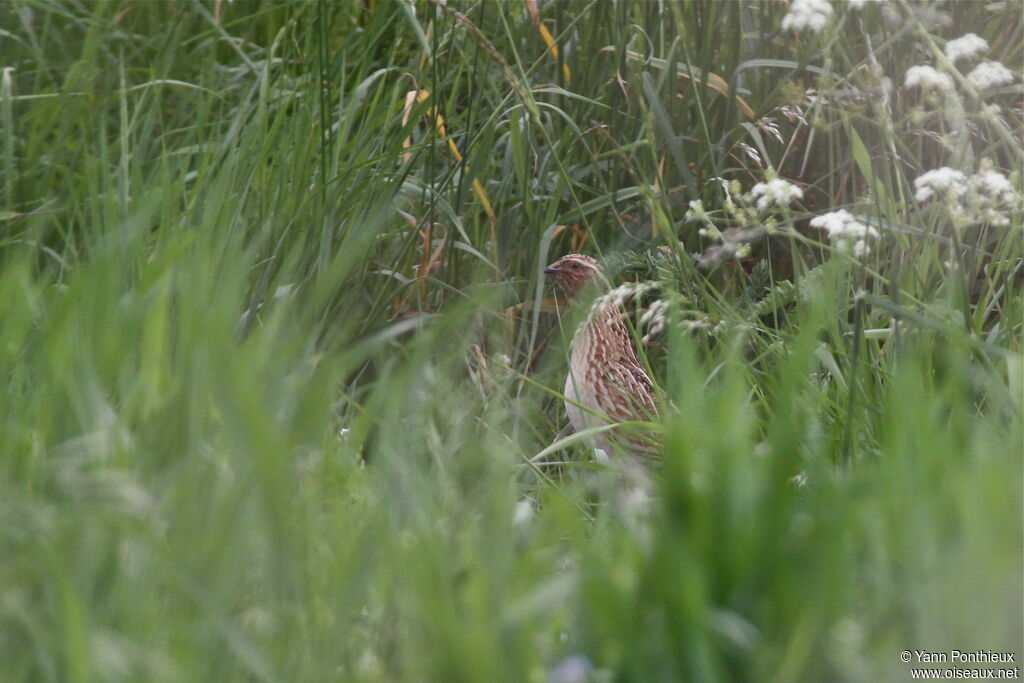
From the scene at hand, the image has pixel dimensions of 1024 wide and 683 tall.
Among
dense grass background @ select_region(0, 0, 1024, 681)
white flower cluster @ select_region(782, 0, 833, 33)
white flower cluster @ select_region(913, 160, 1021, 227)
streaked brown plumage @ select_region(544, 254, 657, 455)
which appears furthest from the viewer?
streaked brown plumage @ select_region(544, 254, 657, 455)

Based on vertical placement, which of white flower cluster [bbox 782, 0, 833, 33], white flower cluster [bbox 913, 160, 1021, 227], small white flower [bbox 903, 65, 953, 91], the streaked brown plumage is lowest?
the streaked brown plumage

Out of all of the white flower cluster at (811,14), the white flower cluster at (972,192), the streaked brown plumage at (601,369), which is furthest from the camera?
the streaked brown plumage at (601,369)

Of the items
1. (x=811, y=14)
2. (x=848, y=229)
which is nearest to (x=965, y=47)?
(x=811, y=14)

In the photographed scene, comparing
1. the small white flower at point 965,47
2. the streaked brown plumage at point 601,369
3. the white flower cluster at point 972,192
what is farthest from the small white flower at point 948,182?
the streaked brown plumage at point 601,369

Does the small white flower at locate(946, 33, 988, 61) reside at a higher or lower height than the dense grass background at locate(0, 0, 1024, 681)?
higher

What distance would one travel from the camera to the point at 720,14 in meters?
3.96

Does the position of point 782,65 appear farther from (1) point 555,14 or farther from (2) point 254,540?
(2) point 254,540

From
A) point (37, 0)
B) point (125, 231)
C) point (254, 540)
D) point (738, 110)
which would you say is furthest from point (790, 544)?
point (37, 0)

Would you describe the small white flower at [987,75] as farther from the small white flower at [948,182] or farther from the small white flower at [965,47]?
the small white flower at [948,182]

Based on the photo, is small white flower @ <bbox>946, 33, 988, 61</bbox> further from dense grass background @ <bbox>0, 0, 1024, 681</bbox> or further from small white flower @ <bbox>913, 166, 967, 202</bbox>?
small white flower @ <bbox>913, 166, 967, 202</bbox>

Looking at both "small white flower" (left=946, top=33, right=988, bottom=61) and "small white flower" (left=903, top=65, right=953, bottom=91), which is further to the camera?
"small white flower" (left=946, top=33, right=988, bottom=61)

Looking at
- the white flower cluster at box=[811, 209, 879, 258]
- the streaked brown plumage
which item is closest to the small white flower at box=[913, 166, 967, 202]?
the white flower cluster at box=[811, 209, 879, 258]

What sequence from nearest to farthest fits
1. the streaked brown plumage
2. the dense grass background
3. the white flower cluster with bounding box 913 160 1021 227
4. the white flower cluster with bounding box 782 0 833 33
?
the dense grass background, the white flower cluster with bounding box 913 160 1021 227, the white flower cluster with bounding box 782 0 833 33, the streaked brown plumage

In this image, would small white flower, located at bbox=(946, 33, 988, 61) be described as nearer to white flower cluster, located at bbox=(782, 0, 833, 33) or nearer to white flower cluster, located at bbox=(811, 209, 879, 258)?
white flower cluster, located at bbox=(782, 0, 833, 33)
